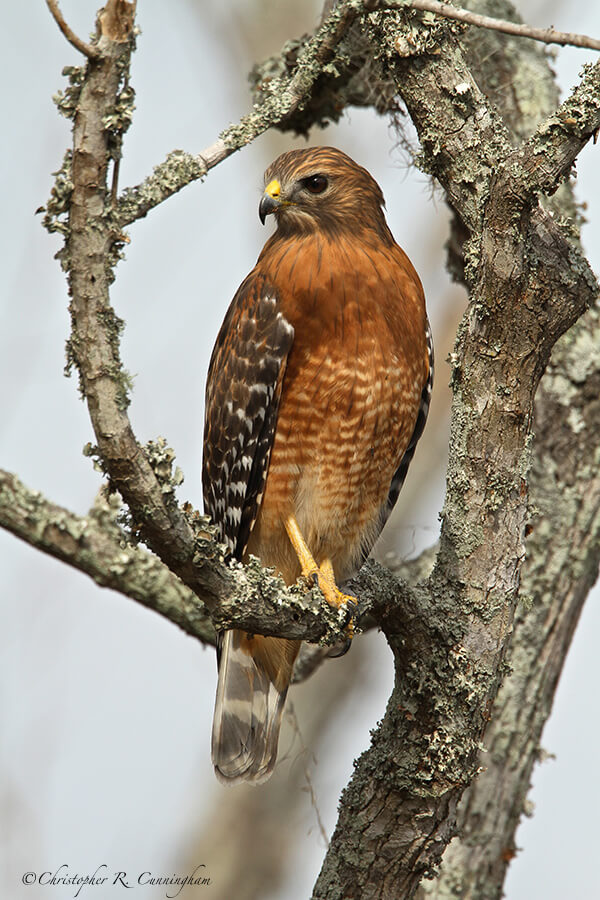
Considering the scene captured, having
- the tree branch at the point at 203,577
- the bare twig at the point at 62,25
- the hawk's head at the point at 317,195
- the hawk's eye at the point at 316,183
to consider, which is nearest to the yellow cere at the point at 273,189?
the hawk's head at the point at 317,195

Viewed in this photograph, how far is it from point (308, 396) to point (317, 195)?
98cm

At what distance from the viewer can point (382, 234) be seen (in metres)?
4.43

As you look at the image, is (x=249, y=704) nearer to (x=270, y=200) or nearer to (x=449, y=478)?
Result: (x=449, y=478)

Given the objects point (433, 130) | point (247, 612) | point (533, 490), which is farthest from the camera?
point (533, 490)

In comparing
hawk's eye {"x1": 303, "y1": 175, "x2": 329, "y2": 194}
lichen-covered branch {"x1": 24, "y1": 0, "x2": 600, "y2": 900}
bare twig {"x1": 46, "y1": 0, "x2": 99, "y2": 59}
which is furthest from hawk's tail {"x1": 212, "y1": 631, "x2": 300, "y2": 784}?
bare twig {"x1": 46, "y1": 0, "x2": 99, "y2": 59}

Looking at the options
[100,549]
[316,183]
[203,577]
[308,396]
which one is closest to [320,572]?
[308,396]

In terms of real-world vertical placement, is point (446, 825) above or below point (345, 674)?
below

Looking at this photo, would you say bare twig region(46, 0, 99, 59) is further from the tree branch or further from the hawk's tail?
the hawk's tail

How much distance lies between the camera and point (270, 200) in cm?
423

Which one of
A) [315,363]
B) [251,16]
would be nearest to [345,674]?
[315,363]

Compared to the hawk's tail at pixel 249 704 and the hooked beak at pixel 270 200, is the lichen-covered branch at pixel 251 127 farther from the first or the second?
the hawk's tail at pixel 249 704

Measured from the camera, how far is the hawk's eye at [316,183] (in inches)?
171

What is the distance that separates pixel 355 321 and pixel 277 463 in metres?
0.69

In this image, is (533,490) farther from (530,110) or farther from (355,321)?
(530,110)
